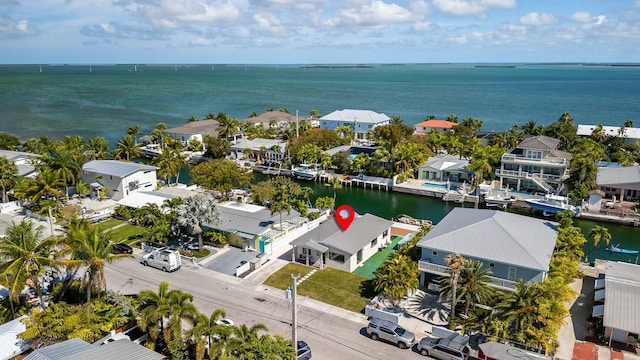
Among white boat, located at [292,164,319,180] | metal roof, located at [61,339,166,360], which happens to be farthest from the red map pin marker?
white boat, located at [292,164,319,180]

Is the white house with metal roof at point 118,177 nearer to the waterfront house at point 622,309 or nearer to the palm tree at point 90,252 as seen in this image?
the palm tree at point 90,252

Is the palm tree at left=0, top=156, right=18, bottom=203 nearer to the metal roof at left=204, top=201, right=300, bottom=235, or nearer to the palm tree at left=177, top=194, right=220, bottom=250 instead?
the metal roof at left=204, top=201, right=300, bottom=235

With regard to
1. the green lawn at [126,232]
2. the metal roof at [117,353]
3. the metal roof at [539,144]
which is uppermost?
the metal roof at [539,144]

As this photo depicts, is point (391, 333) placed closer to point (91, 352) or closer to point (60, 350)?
point (91, 352)

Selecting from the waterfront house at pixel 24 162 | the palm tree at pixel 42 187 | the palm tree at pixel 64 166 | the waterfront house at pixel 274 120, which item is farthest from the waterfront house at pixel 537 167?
the waterfront house at pixel 24 162

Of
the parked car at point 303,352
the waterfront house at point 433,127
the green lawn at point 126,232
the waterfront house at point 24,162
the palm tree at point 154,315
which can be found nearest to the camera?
the palm tree at point 154,315

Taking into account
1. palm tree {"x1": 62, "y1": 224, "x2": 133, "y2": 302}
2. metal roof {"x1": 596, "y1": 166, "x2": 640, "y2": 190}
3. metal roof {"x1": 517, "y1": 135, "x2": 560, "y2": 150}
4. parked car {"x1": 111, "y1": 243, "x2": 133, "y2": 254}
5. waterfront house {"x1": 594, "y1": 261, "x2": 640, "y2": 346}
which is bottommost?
parked car {"x1": 111, "y1": 243, "x2": 133, "y2": 254}

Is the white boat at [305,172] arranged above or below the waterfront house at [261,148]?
below
